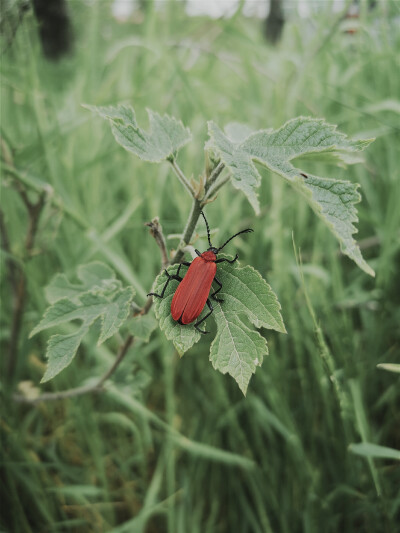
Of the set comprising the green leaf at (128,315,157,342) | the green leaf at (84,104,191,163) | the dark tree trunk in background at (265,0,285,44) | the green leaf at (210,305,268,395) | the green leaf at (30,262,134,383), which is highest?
the dark tree trunk in background at (265,0,285,44)

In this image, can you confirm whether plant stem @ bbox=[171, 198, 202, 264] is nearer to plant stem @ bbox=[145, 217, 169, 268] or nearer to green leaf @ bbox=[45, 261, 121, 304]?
plant stem @ bbox=[145, 217, 169, 268]

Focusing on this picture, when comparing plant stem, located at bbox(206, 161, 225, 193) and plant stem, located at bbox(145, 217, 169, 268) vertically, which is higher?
plant stem, located at bbox(206, 161, 225, 193)

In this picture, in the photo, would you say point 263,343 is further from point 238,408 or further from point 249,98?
point 249,98

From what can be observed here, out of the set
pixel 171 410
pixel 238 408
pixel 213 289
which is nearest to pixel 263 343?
pixel 213 289

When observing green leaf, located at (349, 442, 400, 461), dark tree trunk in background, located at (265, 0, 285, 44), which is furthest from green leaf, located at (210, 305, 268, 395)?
dark tree trunk in background, located at (265, 0, 285, 44)

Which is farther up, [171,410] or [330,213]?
[330,213]

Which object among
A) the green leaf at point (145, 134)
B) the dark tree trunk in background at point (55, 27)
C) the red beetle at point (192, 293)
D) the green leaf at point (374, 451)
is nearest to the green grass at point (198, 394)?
the green leaf at point (374, 451)
